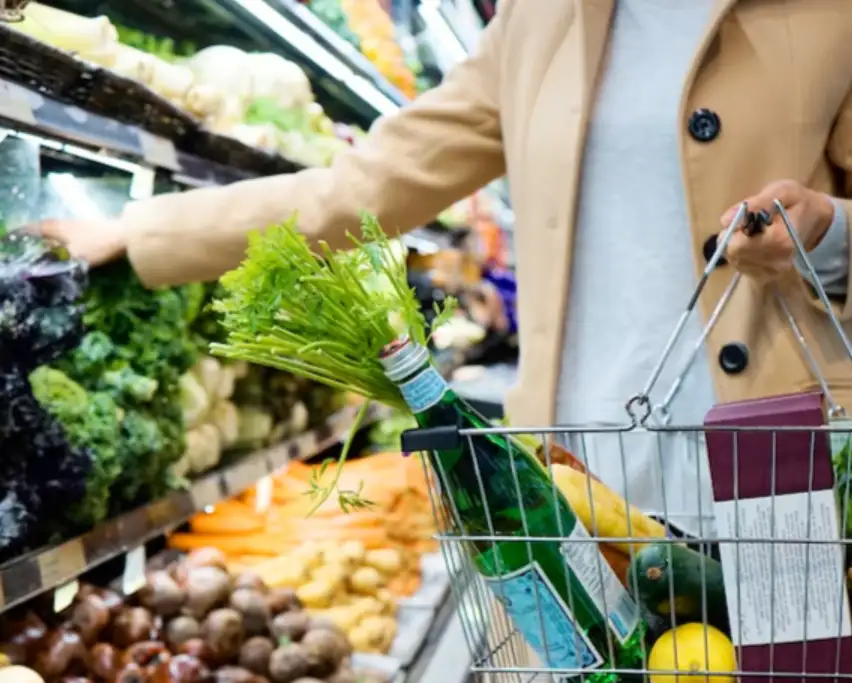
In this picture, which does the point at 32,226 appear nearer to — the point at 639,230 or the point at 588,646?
the point at 639,230

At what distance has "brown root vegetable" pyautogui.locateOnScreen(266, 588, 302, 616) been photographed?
195cm

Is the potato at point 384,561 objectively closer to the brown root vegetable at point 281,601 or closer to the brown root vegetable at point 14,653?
the brown root vegetable at point 281,601

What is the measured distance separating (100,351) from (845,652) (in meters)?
1.19

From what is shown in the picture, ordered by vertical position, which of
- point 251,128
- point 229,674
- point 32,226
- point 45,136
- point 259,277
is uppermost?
point 251,128

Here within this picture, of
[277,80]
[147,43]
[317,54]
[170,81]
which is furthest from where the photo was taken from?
[317,54]

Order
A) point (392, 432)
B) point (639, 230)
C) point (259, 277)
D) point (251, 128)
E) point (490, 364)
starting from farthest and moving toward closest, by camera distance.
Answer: point (490, 364), point (392, 432), point (251, 128), point (639, 230), point (259, 277)

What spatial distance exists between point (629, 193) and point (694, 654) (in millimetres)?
770

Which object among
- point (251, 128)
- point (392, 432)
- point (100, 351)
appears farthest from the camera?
point (392, 432)

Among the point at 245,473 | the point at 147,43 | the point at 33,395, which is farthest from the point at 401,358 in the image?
the point at 147,43

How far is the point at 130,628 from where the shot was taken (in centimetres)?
172

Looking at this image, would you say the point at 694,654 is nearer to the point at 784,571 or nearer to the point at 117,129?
the point at 784,571

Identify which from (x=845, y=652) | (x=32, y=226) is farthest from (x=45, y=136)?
(x=845, y=652)

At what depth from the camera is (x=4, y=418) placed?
4.34ft

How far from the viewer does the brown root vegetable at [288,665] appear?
1795 mm
